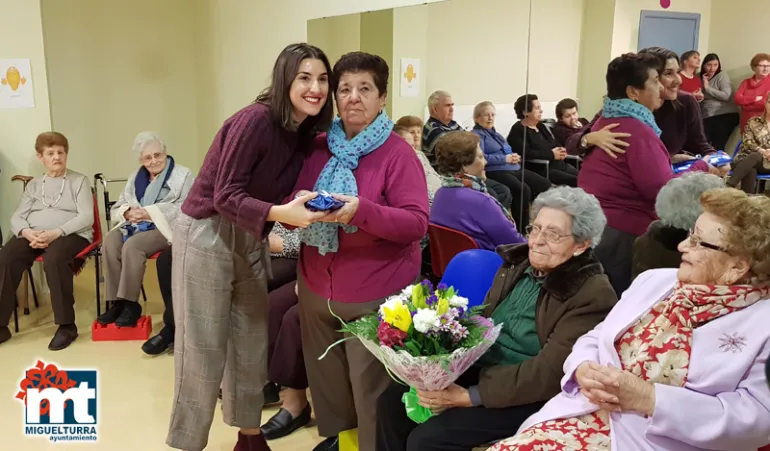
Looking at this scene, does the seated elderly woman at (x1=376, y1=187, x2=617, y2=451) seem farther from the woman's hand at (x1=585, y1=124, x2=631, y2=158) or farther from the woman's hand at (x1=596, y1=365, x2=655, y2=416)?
the woman's hand at (x1=585, y1=124, x2=631, y2=158)

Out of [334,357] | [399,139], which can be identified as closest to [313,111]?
[399,139]

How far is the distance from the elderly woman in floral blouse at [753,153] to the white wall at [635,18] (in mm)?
344

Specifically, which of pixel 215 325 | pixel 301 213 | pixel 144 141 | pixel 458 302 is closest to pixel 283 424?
pixel 215 325

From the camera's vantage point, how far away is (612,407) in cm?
170

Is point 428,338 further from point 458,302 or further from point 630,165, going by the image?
point 630,165

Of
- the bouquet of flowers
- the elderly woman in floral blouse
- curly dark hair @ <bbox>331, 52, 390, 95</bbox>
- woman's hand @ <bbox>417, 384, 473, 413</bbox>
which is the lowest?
woman's hand @ <bbox>417, 384, 473, 413</bbox>

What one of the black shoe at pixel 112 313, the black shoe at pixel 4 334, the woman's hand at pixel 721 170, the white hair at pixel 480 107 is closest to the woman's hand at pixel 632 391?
the woman's hand at pixel 721 170

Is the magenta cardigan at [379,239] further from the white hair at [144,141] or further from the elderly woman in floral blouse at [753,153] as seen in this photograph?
the white hair at [144,141]

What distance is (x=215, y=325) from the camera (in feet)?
7.93

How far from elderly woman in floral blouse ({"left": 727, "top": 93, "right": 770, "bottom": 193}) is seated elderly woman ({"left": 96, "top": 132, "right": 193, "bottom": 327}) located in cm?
302

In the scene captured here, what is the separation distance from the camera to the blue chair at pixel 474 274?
2367 millimetres

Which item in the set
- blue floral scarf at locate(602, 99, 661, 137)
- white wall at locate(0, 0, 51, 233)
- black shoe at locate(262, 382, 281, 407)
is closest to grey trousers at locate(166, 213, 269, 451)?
black shoe at locate(262, 382, 281, 407)

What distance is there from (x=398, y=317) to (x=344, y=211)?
1.37 ft

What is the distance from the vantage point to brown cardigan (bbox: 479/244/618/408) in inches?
74.8
